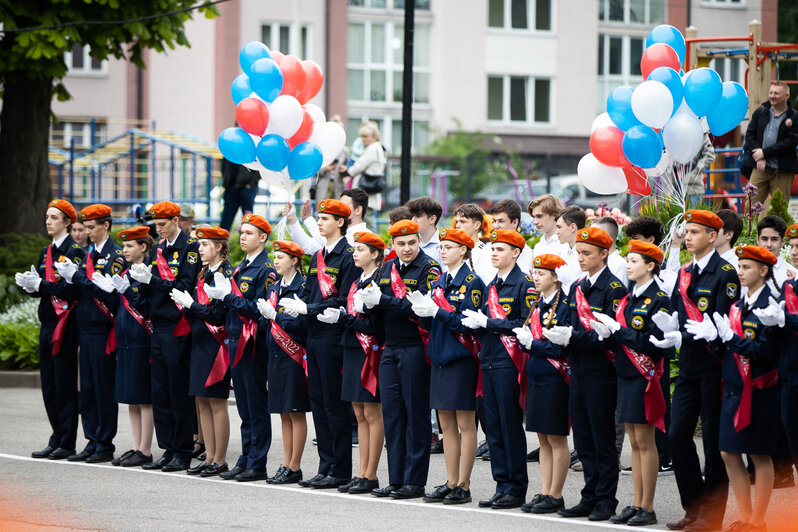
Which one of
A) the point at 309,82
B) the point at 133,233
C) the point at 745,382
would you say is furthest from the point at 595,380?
the point at 309,82

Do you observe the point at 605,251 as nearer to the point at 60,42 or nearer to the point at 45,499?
the point at 45,499

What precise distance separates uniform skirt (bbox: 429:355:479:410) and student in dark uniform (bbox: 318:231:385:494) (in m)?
0.58

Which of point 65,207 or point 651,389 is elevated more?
point 65,207

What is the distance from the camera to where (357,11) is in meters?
40.6

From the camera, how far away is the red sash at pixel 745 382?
7.52 metres

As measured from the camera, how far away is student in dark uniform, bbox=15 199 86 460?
10.8 metres

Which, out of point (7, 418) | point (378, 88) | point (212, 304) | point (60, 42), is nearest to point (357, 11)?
point (378, 88)

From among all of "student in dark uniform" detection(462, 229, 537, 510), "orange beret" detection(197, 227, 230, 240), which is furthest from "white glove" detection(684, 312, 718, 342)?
"orange beret" detection(197, 227, 230, 240)

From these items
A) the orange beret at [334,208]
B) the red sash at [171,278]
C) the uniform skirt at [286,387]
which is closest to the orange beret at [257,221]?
the orange beret at [334,208]

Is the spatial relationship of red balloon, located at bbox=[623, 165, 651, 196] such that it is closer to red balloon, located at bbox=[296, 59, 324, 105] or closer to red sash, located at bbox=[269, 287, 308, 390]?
red sash, located at bbox=[269, 287, 308, 390]

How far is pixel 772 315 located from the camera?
24.0 ft

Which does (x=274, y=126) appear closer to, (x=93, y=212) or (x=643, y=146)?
(x=93, y=212)

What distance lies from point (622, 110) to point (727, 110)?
904 mm

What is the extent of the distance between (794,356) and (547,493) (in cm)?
196
